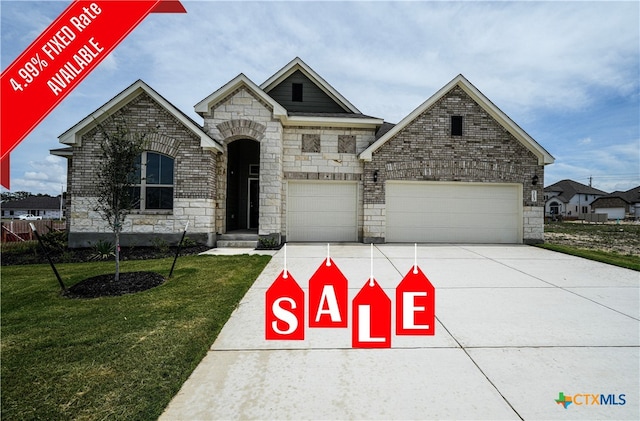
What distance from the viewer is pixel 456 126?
39.4 feet

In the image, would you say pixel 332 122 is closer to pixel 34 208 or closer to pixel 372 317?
pixel 372 317

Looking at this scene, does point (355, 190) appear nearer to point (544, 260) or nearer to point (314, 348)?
point (544, 260)

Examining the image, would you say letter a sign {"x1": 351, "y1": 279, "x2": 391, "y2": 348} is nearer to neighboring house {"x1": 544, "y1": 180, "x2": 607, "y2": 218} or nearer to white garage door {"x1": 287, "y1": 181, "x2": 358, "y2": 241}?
white garage door {"x1": 287, "y1": 181, "x2": 358, "y2": 241}

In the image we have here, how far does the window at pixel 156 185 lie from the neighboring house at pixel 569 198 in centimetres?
6247

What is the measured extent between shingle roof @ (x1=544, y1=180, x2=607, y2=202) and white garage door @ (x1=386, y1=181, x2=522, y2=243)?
55.7 meters

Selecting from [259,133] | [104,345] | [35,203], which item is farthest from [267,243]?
[35,203]

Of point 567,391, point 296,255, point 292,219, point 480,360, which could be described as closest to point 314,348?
point 480,360

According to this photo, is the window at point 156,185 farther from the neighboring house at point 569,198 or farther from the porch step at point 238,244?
the neighboring house at point 569,198

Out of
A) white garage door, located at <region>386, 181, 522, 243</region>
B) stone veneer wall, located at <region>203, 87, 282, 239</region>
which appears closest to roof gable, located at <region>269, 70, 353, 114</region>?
stone veneer wall, located at <region>203, 87, 282, 239</region>

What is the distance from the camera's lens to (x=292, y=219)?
40.1ft

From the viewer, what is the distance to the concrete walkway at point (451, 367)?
2.35m

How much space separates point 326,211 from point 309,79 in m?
6.38

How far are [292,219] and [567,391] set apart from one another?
10.2 metres

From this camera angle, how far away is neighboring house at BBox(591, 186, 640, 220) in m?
53.2
